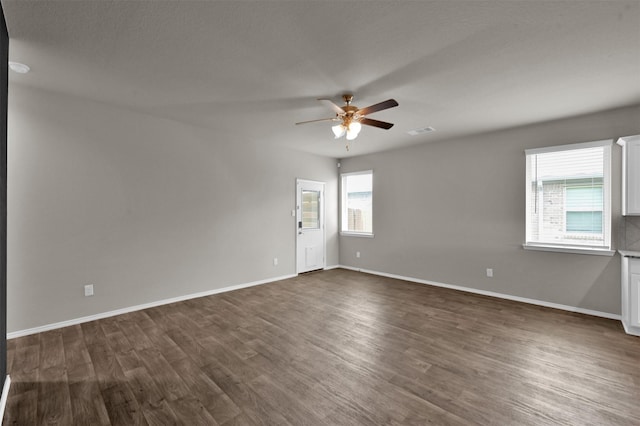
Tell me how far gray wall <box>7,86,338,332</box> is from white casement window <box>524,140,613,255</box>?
4.45 metres

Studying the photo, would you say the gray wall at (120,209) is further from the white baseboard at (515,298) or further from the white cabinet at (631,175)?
the white cabinet at (631,175)

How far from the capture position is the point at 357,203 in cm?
688

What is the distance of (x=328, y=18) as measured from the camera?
2025 mm

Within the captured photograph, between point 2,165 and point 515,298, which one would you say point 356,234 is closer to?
point 515,298

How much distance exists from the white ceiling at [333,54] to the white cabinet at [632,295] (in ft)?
6.31

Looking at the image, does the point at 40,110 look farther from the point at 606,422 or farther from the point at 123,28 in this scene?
the point at 606,422

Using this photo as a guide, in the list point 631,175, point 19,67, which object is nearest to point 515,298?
point 631,175

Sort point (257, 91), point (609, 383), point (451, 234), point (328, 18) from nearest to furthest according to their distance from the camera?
point (328, 18) → point (609, 383) → point (257, 91) → point (451, 234)

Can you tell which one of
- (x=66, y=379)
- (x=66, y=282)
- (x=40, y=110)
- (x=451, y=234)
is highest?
(x=40, y=110)

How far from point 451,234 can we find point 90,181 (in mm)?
5570

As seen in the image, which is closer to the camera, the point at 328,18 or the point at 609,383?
the point at 328,18

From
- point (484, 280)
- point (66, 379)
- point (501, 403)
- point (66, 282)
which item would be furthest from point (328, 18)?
point (484, 280)

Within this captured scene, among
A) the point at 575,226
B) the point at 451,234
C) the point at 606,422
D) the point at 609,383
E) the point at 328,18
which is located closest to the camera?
the point at 606,422

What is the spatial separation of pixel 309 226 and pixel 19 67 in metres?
4.86
